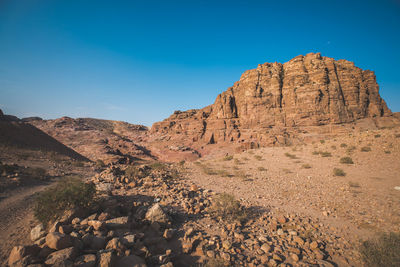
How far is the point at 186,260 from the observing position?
9.28 ft

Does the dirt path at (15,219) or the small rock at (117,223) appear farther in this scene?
the small rock at (117,223)

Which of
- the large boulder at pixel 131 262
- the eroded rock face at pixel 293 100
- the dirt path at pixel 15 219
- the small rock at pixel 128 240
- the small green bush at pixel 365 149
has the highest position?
the eroded rock face at pixel 293 100

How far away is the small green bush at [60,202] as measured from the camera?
3386 mm

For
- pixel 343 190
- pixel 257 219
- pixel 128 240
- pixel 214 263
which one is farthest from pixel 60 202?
pixel 343 190

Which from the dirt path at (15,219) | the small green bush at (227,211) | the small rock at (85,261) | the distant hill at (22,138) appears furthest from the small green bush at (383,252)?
the distant hill at (22,138)

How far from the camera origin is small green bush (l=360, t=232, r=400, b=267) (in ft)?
8.64

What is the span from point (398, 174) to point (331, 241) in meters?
7.51

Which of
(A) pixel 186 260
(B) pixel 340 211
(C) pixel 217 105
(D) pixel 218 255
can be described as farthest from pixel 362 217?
(C) pixel 217 105

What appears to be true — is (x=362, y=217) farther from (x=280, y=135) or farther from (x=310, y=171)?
(x=280, y=135)

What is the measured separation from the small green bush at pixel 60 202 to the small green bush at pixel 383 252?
601cm

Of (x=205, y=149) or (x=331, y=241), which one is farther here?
(x=205, y=149)

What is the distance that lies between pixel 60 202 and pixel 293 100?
146 feet

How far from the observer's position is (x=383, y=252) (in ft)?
9.22

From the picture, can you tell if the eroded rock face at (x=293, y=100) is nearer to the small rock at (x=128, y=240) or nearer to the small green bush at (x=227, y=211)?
the small green bush at (x=227, y=211)
